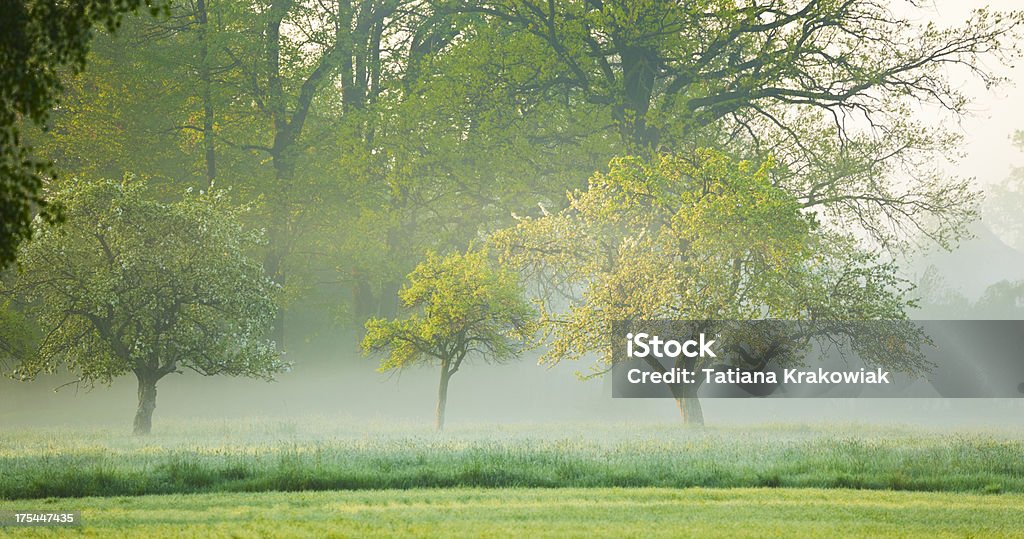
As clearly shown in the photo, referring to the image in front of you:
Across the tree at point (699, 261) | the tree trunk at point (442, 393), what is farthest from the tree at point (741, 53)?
the tree trunk at point (442, 393)

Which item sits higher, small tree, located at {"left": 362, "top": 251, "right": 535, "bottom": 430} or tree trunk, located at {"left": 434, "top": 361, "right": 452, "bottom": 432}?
small tree, located at {"left": 362, "top": 251, "right": 535, "bottom": 430}

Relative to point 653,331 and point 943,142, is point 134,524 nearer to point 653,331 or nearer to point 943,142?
point 653,331

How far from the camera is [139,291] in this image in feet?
107

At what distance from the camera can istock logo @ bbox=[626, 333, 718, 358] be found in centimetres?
3272

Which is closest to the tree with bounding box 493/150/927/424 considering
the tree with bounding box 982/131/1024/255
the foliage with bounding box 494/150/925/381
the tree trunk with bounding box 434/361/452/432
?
the foliage with bounding box 494/150/925/381

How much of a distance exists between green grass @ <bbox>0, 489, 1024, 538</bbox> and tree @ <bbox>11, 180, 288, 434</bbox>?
1617 centimetres

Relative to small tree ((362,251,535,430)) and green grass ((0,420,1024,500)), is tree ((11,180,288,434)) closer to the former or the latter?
small tree ((362,251,535,430))

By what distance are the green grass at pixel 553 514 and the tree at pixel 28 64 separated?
5.21 metres

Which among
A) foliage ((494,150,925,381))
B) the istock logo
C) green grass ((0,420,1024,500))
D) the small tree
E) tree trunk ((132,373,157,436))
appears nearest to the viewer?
green grass ((0,420,1024,500))

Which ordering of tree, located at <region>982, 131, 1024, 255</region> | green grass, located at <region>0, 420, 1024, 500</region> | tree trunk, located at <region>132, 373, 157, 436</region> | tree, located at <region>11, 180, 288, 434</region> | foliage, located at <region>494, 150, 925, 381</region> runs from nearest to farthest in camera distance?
1. green grass, located at <region>0, 420, 1024, 500</region>
2. foliage, located at <region>494, 150, 925, 381</region>
3. tree, located at <region>11, 180, 288, 434</region>
4. tree trunk, located at <region>132, 373, 157, 436</region>
5. tree, located at <region>982, 131, 1024, 255</region>

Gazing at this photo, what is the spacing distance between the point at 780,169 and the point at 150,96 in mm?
27354

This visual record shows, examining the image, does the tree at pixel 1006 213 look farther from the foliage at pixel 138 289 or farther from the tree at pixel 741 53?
the foliage at pixel 138 289

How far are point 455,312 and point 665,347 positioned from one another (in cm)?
689

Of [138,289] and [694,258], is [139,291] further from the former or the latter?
[694,258]
